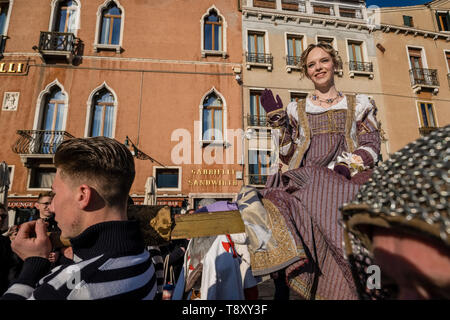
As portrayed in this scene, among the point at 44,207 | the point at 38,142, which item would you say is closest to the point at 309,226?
the point at 44,207

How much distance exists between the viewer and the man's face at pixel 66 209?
1.51m

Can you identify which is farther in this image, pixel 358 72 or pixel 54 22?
pixel 358 72

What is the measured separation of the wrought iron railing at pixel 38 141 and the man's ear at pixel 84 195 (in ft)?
37.3

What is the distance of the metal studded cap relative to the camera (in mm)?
502

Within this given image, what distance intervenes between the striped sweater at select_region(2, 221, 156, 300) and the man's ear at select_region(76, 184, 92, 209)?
0.56 feet

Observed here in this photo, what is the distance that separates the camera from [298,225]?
1649 mm

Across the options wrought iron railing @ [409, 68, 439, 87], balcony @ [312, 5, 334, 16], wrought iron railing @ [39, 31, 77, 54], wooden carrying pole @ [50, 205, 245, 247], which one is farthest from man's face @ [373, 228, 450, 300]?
wrought iron railing @ [409, 68, 439, 87]

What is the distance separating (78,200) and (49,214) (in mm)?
3231

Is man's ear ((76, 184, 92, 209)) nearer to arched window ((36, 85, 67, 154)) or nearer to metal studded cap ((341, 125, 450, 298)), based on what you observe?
metal studded cap ((341, 125, 450, 298))

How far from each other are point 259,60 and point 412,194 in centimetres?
1398

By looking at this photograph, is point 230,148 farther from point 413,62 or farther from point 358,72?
point 413,62

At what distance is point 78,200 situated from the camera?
5.03 ft

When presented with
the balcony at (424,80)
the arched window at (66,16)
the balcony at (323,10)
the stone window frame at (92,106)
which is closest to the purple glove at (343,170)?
the stone window frame at (92,106)

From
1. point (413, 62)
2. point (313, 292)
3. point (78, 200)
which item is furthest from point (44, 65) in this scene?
point (413, 62)
